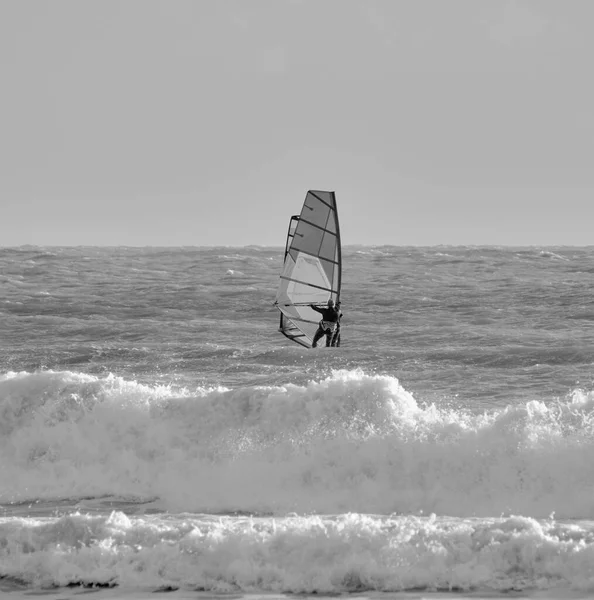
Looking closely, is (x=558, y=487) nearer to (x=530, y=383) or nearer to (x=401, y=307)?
(x=530, y=383)

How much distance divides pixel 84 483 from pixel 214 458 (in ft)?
4.70

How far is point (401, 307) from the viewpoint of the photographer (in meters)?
21.9

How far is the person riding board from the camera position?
17.2m

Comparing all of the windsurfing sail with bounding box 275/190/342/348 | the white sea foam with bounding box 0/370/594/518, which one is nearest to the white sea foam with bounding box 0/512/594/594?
the white sea foam with bounding box 0/370/594/518

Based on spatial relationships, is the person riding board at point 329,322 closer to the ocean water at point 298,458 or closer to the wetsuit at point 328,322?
the wetsuit at point 328,322

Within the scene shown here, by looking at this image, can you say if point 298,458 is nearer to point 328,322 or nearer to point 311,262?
point 328,322

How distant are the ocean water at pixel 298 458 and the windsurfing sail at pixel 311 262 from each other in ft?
2.71

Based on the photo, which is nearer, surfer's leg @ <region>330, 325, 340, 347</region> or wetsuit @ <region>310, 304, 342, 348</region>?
wetsuit @ <region>310, 304, 342, 348</region>

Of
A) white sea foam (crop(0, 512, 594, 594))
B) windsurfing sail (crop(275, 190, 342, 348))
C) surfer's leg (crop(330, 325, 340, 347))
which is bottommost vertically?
white sea foam (crop(0, 512, 594, 594))

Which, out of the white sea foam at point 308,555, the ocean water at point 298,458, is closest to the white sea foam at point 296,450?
the ocean water at point 298,458

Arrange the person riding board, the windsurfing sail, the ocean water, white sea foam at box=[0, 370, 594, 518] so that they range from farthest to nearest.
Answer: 1. the windsurfing sail
2. the person riding board
3. white sea foam at box=[0, 370, 594, 518]
4. the ocean water

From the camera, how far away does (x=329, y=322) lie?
1725 centimetres

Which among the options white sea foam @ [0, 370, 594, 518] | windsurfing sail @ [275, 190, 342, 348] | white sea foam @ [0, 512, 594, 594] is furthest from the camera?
windsurfing sail @ [275, 190, 342, 348]

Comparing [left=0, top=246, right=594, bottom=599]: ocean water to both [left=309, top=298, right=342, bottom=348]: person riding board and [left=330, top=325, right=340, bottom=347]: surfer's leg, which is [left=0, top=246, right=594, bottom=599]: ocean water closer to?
[left=330, top=325, right=340, bottom=347]: surfer's leg
